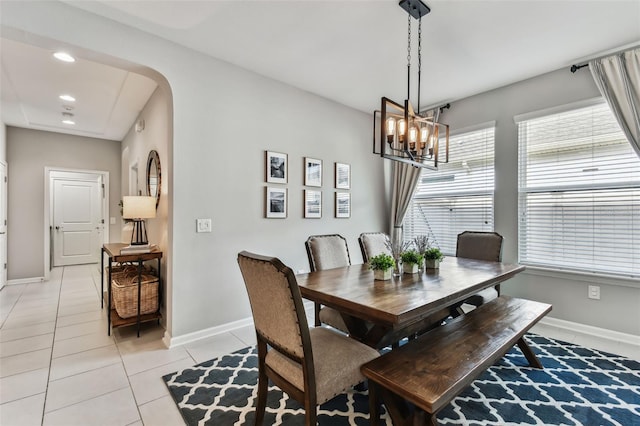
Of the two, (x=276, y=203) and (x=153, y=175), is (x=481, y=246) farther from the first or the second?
(x=153, y=175)

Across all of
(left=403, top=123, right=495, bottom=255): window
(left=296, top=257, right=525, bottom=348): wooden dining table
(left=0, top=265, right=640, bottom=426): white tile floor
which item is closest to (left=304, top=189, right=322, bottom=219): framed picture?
(left=296, top=257, right=525, bottom=348): wooden dining table

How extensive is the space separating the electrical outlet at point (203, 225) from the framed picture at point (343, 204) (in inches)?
68.6

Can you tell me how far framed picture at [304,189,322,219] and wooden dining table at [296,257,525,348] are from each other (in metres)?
1.30

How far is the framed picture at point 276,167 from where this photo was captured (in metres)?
3.22

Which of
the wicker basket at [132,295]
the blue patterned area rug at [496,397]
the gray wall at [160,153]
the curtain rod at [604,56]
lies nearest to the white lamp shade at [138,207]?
the gray wall at [160,153]

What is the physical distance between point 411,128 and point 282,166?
5.45ft

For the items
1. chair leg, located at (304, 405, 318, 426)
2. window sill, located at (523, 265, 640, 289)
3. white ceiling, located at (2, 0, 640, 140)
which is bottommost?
chair leg, located at (304, 405, 318, 426)

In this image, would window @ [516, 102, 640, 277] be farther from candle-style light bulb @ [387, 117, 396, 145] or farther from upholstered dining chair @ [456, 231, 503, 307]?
candle-style light bulb @ [387, 117, 396, 145]

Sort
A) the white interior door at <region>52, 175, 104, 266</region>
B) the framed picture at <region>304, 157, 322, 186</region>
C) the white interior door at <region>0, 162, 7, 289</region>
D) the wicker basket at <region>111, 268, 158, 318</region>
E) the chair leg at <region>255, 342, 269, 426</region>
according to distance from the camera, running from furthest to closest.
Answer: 1. the white interior door at <region>52, 175, 104, 266</region>
2. the white interior door at <region>0, 162, 7, 289</region>
3. the framed picture at <region>304, 157, 322, 186</region>
4. the wicker basket at <region>111, 268, 158, 318</region>
5. the chair leg at <region>255, 342, 269, 426</region>

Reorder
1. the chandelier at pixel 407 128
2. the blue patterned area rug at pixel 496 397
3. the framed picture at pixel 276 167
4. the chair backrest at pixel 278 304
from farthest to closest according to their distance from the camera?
the framed picture at pixel 276 167 → the chandelier at pixel 407 128 → the blue patterned area rug at pixel 496 397 → the chair backrest at pixel 278 304

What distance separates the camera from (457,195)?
13.0ft

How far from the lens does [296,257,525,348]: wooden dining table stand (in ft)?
4.77

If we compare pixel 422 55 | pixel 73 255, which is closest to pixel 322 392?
pixel 422 55

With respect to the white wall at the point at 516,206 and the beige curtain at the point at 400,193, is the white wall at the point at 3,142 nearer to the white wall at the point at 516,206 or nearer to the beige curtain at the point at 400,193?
the beige curtain at the point at 400,193
